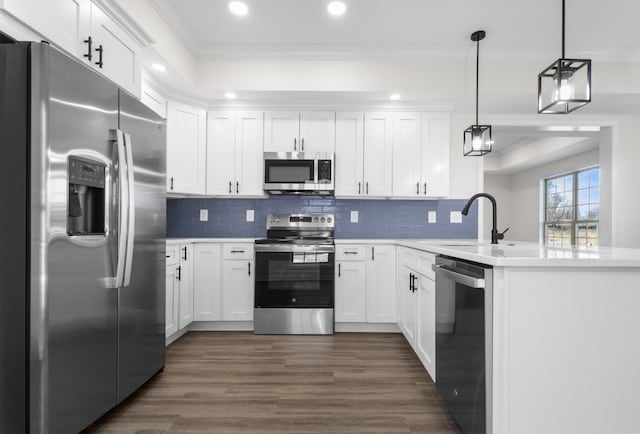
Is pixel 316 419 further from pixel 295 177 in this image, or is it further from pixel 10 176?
pixel 295 177

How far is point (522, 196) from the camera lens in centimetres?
870

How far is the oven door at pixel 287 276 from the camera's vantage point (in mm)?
3566

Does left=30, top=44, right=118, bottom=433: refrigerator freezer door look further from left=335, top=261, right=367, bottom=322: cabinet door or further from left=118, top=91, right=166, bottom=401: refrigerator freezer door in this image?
left=335, top=261, right=367, bottom=322: cabinet door

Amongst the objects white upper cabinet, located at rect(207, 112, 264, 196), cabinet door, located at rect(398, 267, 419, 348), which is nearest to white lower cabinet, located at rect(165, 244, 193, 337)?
white upper cabinet, located at rect(207, 112, 264, 196)

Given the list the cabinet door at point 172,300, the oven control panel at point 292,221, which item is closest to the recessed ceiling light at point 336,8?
the oven control panel at point 292,221

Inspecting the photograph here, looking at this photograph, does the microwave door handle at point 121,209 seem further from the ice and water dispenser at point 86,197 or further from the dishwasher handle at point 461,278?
the dishwasher handle at point 461,278

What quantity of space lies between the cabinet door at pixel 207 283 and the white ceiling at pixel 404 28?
194 centimetres

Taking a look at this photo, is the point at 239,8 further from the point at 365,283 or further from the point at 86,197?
the point at 365,283

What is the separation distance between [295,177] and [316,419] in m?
2.37

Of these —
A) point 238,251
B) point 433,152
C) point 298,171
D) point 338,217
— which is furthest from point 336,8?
point 238,251

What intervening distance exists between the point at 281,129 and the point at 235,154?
21.8 inches

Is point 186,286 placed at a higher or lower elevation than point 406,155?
lower

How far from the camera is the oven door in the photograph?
3566 mm

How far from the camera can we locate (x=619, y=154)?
13.9 feet
